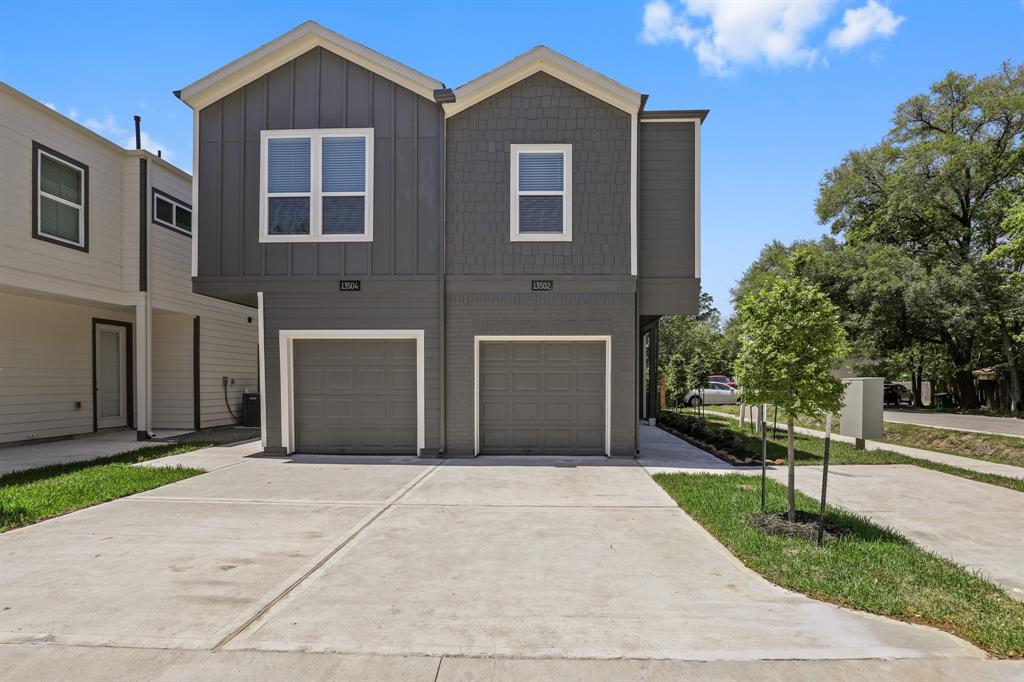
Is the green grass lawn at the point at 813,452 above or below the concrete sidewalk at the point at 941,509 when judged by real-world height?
below

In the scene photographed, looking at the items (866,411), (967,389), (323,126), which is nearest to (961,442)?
(866,411)

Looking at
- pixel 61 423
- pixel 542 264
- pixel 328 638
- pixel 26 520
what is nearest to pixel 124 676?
pixel 328 638

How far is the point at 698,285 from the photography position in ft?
35.3

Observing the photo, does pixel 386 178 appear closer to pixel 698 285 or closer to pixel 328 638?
pixel 698 285

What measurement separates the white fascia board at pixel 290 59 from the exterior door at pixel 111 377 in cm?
699

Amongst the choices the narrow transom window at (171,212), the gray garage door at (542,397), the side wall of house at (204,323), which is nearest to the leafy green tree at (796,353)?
the gray garage door at (542,397)

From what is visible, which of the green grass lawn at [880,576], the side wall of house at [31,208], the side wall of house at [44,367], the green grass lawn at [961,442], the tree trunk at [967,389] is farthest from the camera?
the tree trunk at [967,389]

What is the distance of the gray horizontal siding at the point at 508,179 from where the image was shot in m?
10.5

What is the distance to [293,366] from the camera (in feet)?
35.6

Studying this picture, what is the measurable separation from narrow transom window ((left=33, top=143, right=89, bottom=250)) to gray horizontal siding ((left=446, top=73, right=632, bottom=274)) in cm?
800

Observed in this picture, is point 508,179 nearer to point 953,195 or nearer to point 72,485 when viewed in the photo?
point 72,485

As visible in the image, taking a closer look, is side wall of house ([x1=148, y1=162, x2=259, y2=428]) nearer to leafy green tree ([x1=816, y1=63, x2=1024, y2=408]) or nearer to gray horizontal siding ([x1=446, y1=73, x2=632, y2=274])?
gray horizontal siding ([x1=446, y1=73, x2=632, y2=274])

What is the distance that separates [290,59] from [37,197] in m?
5.62

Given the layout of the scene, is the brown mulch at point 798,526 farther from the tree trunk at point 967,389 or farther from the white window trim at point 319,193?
the tree trunk at point 967,389
